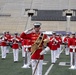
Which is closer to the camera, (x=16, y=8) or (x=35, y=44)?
(x=35, y=44)

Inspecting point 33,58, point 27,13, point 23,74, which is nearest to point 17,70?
point 23,74

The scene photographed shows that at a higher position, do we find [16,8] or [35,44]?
[16,8]

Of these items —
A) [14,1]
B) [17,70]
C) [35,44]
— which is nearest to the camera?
[35,44]

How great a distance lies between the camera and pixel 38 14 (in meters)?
43.1

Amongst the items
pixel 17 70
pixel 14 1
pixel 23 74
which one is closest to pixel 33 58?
pixel 23 74

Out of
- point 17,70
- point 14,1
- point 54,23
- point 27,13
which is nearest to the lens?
point 17,70

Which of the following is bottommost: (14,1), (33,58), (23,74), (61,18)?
(23,74)

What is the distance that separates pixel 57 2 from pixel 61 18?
5035mm

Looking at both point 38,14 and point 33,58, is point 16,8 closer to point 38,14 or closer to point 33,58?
point 38,14

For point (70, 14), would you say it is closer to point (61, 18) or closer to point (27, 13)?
point (61, 18)

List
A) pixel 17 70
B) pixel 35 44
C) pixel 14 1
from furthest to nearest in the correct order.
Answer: pixel 14 1, pixel 17 70, pixel 35 44

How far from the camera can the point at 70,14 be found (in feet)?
139

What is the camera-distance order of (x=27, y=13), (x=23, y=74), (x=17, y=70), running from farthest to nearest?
(x=27, y=13)
(x=17, y=70)
(x=23, y=74)

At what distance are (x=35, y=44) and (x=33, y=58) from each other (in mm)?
379
